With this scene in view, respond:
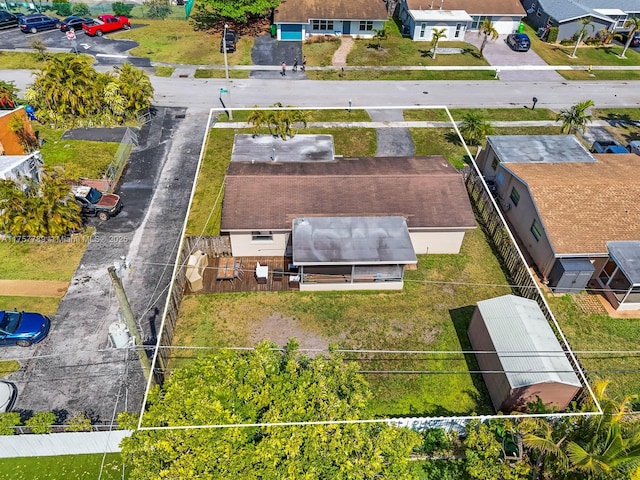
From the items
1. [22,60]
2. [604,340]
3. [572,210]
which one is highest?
[572,210]

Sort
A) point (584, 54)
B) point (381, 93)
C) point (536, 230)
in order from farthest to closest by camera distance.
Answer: point (584, 54), point (381, 93), point (536, 230)

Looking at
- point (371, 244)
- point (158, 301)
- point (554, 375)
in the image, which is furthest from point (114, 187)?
point (554, 375)

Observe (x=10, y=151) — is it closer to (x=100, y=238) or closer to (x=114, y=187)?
(x=114, y=187)

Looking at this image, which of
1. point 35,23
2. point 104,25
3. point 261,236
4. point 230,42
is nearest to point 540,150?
point 261,236

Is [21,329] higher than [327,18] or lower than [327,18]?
lower

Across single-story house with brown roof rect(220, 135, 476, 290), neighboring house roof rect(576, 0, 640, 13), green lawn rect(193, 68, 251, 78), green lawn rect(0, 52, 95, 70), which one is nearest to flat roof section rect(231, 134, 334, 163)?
single-story house with brown roof rect(220, 135, 476, 290)

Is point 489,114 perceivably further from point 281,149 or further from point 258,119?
point 258,119
